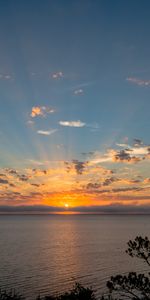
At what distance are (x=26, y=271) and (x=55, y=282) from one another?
46.5 feet

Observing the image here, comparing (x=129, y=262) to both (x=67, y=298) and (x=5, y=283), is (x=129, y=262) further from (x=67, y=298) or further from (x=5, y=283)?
(x=67, y=298)

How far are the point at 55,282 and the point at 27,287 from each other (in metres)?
7.11

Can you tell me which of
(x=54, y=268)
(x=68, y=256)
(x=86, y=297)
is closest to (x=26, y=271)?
(x=54, y=268)

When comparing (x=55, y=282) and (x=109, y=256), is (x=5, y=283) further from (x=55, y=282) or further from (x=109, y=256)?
(x=109, y=256)

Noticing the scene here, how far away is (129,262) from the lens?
320ft

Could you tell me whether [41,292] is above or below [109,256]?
below

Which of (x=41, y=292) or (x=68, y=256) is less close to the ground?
(x=68, y=256)

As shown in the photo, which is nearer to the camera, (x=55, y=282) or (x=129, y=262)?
(x=55, y=282)

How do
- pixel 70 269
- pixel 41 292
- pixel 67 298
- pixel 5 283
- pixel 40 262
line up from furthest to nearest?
pixel 40 262 < pixel 70 269 < pixel 5 283 < pixel 41 292 < pixel 67 298

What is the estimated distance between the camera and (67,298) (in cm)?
4022

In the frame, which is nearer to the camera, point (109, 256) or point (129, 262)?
point (129, 262)

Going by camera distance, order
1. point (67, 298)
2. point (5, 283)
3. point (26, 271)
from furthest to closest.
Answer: point (26, 271)
point (5, 283)
point (67, 298)

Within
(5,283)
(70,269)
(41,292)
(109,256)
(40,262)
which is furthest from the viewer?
(109,256)

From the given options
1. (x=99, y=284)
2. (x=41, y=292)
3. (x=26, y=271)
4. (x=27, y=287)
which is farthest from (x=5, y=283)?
(x=99, y=284)
